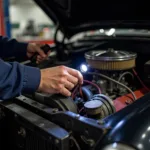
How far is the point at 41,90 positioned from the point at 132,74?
60cm

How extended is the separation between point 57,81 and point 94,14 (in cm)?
95

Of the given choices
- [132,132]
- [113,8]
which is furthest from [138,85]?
[132,132]

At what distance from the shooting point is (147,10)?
146 cm

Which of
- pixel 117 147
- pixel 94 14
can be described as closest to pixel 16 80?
pixel 117 147

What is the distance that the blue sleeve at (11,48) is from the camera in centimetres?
153

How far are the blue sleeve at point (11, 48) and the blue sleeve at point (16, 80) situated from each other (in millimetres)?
680

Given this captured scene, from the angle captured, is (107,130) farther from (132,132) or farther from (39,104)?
→ (39,104)

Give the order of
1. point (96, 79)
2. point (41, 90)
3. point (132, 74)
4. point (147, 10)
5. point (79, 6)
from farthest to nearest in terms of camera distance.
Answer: point (79, 6), point (147, 10), point (132, 74), point (96, 79), point (41, 90)

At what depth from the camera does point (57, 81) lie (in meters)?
0.90

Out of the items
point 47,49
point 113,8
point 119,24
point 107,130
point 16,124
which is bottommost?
point 16,124

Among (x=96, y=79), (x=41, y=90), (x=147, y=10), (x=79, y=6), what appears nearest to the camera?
(x=41, y=90)

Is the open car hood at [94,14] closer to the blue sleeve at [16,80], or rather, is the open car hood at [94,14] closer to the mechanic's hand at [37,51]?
the mechanic's hand at [37,51]

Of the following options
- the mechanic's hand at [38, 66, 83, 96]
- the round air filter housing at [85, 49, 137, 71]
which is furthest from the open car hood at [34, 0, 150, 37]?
the mechanic's hand at [38, 66, 83, 96]

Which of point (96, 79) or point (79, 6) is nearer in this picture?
point (96, 79)
